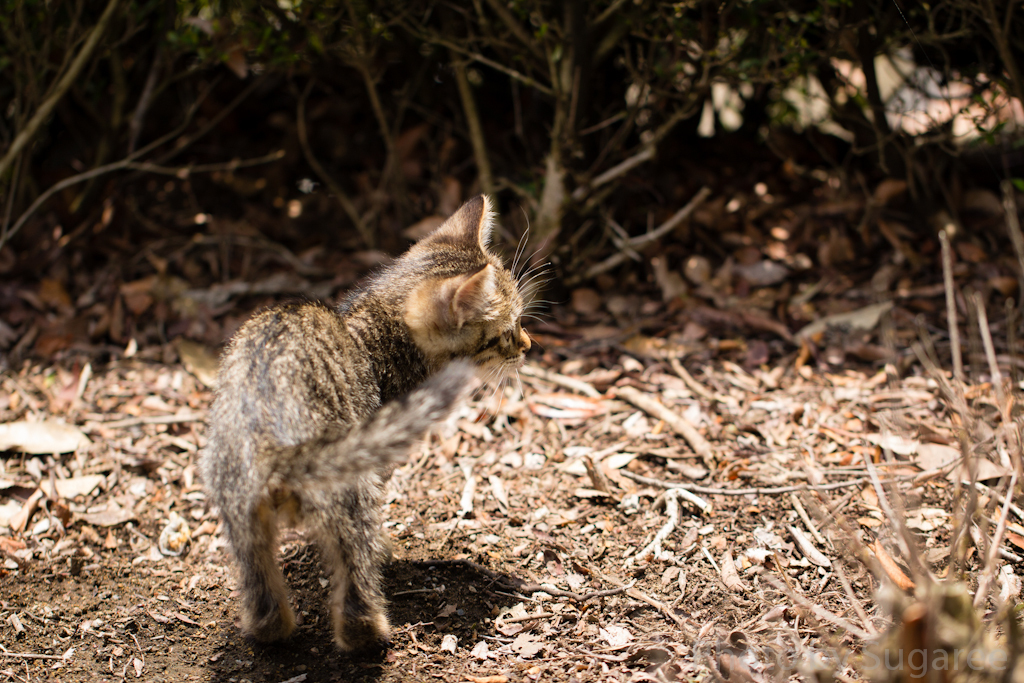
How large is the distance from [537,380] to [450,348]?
4.26 ft

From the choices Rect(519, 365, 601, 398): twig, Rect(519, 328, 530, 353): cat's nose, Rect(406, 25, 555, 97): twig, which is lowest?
Rect(519, 365, 601, 398): twig

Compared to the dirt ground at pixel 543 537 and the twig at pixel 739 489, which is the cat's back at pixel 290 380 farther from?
the twig at pixel 739 489

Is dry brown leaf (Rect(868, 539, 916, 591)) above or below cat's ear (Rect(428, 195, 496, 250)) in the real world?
below

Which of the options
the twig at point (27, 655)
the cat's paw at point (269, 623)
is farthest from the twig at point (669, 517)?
the twig at point (27, 655)

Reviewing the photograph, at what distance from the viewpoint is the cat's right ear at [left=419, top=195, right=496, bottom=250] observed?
3533 mm

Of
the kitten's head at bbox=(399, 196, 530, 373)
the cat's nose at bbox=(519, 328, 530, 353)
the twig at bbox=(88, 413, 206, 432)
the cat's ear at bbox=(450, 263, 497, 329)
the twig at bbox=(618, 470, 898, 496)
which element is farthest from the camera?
the twig at bbox=(88, 413, 206, 432)

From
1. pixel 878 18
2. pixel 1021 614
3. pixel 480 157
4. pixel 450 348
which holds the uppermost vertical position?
pixel 878 18

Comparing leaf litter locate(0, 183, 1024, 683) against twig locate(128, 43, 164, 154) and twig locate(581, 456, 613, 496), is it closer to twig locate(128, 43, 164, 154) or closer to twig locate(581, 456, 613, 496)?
twig locate(581, 456, 613, 496)

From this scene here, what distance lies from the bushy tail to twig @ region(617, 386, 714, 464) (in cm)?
160

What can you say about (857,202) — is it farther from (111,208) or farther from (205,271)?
(111,208)

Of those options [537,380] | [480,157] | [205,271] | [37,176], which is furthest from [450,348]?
[37,176]

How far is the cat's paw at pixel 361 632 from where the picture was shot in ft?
8.53

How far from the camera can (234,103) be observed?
5.62 m

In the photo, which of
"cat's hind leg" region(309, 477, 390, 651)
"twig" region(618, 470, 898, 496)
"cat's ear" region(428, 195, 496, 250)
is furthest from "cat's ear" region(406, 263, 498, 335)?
"twig" region(618, 470, 898, 496)
